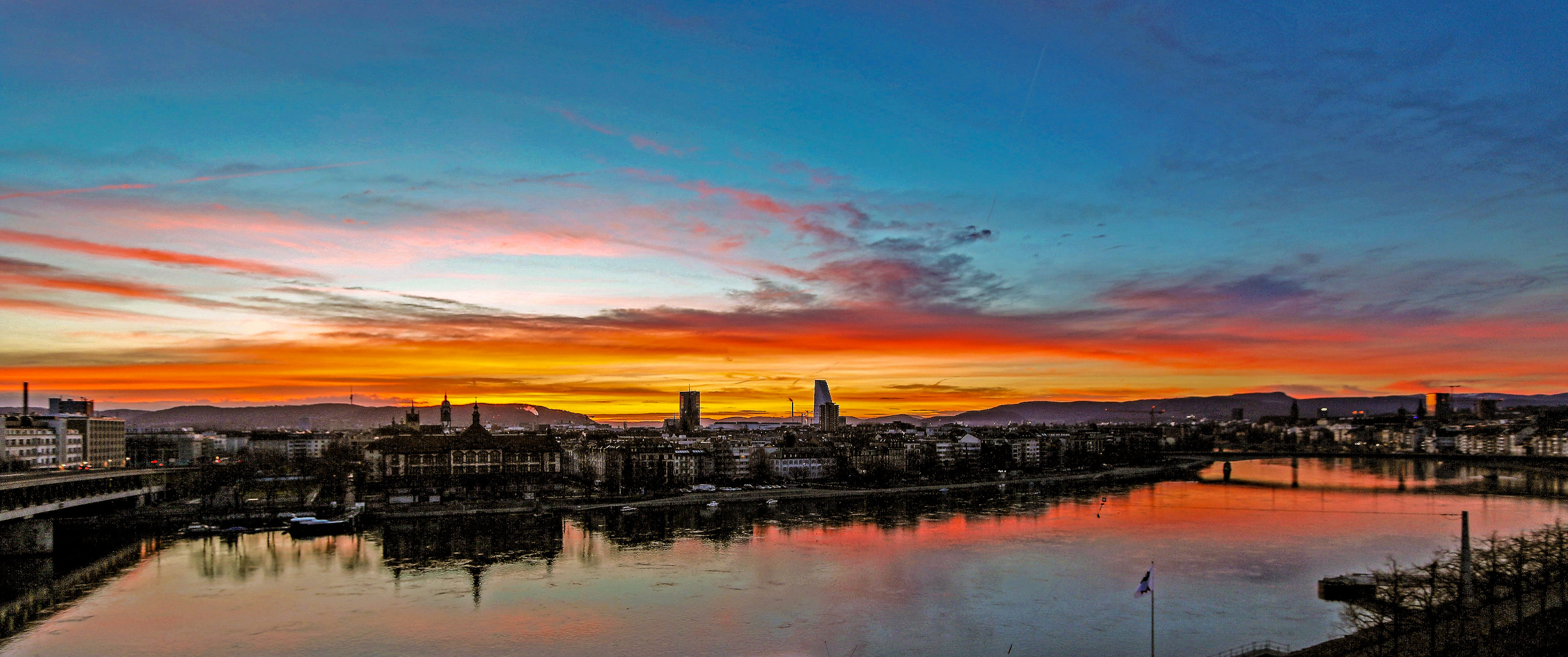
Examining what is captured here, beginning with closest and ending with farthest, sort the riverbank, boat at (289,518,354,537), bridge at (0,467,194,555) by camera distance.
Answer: bridge at (0,467,194,555) < boat at (289,518,354,537) < the riverbank

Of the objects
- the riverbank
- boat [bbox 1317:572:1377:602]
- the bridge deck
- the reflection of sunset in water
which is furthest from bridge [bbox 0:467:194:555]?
boat [bbox 1317:572:1377:602]

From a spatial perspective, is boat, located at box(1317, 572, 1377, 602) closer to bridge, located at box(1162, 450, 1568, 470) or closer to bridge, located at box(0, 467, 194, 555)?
bridge, located at box(0, 467, 194, 555)

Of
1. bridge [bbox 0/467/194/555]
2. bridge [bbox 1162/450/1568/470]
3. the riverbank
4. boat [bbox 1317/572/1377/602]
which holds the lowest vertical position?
bridge [bbox 1162/450/1568/470]

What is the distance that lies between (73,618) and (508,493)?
106 ft

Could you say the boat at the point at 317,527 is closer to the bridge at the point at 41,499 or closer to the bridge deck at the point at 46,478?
the bridge at the point at 41,499

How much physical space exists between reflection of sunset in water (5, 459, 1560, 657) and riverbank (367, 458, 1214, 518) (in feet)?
9.88

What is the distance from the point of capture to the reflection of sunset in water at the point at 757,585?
25.1m

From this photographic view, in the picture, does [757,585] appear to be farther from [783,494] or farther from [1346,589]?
[783,494]

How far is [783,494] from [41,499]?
39.0 meters

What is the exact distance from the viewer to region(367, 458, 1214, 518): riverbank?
5184 cm

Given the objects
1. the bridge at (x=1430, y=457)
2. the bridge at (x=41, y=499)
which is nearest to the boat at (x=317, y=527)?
the bridge at (x=41, y=499)

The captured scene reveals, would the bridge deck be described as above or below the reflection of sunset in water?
above

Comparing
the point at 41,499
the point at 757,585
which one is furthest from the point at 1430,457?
the point at 41,499

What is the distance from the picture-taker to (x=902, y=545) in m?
41.3
